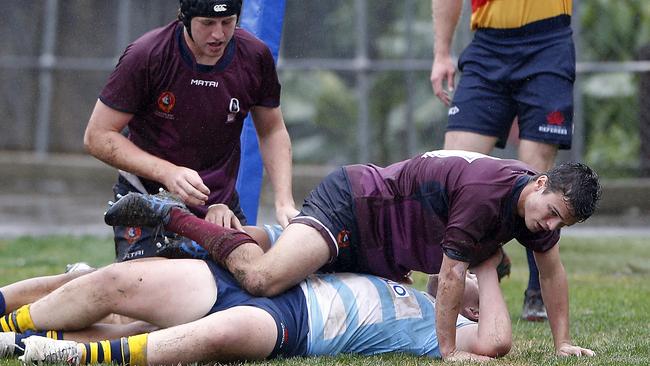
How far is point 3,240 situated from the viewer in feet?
31.4

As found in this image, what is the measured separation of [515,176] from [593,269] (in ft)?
11.7

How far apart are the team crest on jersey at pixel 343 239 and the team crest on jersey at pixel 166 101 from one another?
1035 millimetres

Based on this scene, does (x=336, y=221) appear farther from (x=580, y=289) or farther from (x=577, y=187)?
(x=580, y=289)

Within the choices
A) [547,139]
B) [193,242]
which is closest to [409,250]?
[193,242]

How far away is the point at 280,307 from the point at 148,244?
0.89 metres

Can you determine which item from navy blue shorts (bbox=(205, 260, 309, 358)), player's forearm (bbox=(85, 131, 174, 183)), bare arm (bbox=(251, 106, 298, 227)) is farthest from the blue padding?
navy blue shorts (bbox=(205, 260, 309, 358))

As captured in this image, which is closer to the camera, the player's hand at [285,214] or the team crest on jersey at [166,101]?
the team crest on jersey at [166,101]

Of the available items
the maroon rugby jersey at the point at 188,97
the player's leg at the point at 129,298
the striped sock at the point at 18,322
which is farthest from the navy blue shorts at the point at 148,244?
the striped sock at the point at 18,322

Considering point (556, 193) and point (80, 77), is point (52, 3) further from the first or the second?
point (556, 193)

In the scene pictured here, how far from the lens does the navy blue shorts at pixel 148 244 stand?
5.23 meters

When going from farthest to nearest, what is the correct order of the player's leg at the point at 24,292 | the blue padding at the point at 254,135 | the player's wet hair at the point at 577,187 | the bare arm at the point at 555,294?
the blue padding at the point at 254,135 < the player's leg at the point at 24,292 < the bare arm at the point at 555,294 < the player's wet hair at the point at 577,187

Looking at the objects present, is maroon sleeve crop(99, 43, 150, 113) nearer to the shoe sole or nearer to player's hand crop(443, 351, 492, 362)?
the shoe sole

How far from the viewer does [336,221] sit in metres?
5.09

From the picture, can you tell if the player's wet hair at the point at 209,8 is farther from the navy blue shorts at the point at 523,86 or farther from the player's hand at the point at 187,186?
the navy blue shorts at the point at 523,86
